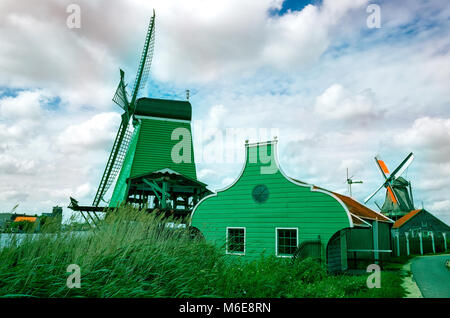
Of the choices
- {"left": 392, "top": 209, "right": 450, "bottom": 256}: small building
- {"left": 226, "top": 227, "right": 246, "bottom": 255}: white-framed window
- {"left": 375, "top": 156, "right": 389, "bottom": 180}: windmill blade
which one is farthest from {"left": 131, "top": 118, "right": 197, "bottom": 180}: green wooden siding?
{"left": 375, "top": 156, "right": 389, "bottom": 180}: windmill blade

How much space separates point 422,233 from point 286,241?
72.3 ft

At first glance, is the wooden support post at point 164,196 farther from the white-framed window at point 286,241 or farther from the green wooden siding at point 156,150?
the white-framed window at point 286,241

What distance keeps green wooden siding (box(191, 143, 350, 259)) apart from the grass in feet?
10.1

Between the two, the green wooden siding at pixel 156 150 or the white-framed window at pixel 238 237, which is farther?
the green wooden siding at pixel 156 150

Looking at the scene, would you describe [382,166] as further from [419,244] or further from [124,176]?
[124,176]

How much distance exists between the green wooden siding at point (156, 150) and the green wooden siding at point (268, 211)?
8.66 meters

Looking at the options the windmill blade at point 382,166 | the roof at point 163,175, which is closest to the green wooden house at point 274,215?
the roof at point 163,175

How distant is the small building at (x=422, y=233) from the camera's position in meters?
25.0

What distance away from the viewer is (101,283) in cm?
473

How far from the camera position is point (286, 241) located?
1155cm

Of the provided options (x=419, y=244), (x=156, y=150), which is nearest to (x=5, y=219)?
(x=156, y=150)

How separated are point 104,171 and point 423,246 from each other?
27.5 metres

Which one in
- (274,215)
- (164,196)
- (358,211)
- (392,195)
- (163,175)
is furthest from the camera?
(392,195)

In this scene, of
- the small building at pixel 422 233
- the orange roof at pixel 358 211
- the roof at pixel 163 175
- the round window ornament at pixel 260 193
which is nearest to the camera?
the round window ornament at pixel 260 193
